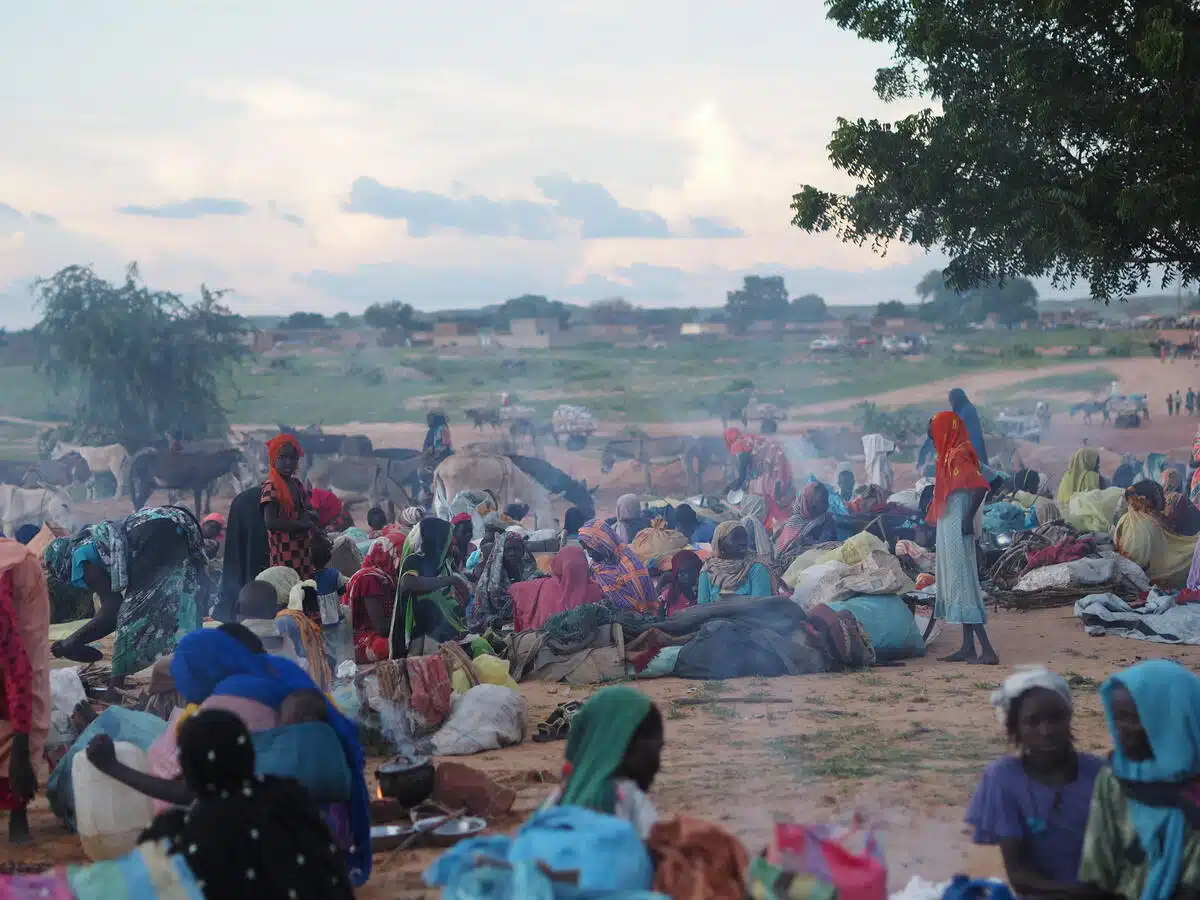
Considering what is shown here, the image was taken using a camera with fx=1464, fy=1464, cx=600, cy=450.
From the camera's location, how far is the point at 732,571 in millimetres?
10352

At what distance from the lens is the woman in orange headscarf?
9.64 meters

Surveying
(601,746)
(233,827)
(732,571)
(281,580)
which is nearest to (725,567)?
(732,571)

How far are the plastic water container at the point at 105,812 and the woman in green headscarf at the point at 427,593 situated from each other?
3.32 meters

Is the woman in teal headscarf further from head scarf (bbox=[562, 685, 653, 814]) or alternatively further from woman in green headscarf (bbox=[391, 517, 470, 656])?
woman in green headscarf (bbox=[391, 517, 470, 656])

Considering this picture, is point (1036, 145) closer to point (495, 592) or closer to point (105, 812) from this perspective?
point (495, 592)

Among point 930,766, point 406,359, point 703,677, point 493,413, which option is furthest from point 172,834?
point 406,359

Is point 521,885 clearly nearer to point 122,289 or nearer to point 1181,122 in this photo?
point 1181,122

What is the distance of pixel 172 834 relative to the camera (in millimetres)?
3811

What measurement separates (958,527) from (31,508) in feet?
46.6

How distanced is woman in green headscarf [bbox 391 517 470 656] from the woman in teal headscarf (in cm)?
531

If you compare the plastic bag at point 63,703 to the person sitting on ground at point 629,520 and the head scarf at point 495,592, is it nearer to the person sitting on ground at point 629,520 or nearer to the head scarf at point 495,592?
the head scarf at point 495,592

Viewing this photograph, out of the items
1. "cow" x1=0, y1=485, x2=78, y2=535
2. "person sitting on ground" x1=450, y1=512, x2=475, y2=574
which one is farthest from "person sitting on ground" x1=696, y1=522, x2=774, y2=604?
"cow" x1=0, y1=485, x2=78, y2=535

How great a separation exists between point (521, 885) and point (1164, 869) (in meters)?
1.69

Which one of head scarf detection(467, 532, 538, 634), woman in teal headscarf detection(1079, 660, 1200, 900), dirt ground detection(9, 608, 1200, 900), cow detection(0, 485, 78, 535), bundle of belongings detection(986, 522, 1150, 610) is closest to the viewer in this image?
woman in teal headscarf detection(1079, 660, 1200, 900)
